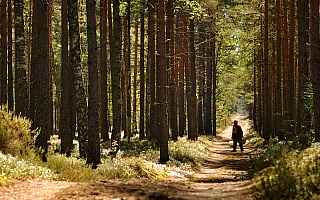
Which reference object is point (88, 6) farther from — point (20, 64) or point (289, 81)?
point (289, 81)

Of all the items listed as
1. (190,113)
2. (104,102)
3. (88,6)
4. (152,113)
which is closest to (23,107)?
(104,102)

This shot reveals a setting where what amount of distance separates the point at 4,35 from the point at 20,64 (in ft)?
10.0

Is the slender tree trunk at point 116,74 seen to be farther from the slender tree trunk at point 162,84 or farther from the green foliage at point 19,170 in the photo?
the green foliage at point 19,170

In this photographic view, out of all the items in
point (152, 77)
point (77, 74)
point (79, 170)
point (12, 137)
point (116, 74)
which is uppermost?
point (152, 77)

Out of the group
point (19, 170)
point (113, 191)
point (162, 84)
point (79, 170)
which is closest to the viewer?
point (113, 191)

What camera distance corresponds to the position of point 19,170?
795 cm

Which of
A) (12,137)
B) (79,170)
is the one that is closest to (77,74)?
(12,137)

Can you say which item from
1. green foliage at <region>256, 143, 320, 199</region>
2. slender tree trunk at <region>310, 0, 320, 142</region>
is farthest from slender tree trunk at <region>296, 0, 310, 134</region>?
green foliage at <region>256, 143, 320, 199</region>

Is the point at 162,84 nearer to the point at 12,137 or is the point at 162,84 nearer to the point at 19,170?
the point at 12,137

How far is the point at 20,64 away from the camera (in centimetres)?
1723

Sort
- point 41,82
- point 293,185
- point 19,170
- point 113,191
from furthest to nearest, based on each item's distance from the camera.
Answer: point 41,82, point 19,170, point 113,191, point 293,185

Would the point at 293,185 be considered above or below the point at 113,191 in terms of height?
above

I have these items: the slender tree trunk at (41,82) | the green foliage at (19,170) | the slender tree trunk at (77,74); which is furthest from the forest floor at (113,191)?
the slender tree trunk at (77,74)

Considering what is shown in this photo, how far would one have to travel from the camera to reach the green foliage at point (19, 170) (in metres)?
7.63
